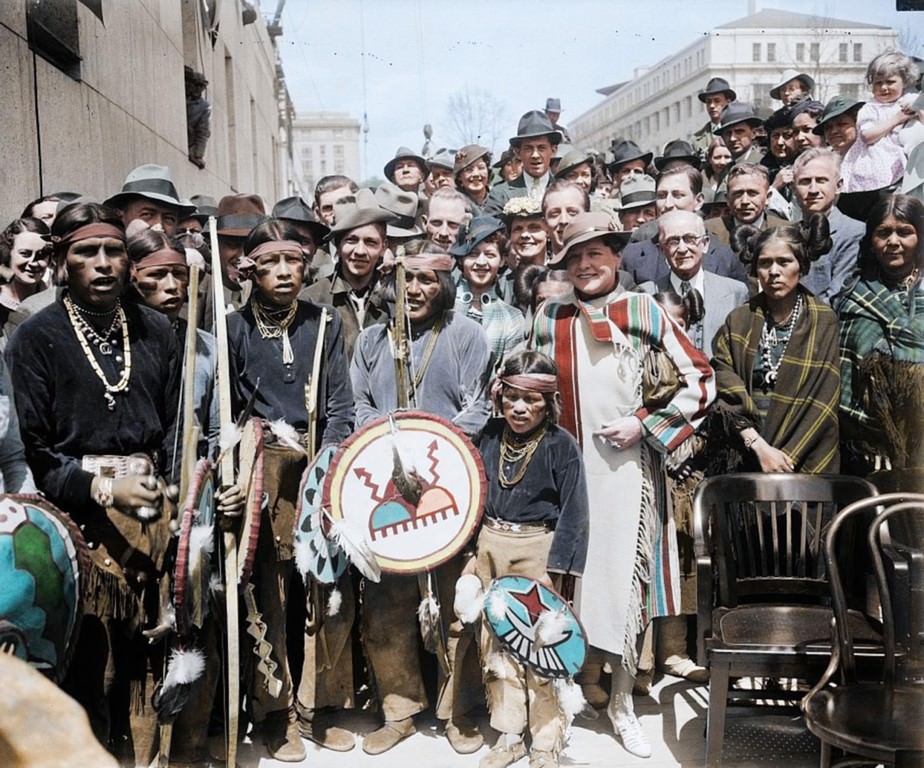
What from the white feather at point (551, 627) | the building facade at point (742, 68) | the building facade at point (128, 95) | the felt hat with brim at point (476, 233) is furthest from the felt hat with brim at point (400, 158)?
the white feather at point (551, 627)

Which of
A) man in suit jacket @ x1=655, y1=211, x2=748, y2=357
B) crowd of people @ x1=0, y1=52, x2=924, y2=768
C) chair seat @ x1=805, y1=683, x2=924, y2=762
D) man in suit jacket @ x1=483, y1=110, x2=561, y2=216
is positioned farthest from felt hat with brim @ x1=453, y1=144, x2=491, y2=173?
chair seat @ x1=805, y1=683, x2=924, y2=762

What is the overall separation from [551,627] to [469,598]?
1.04 ft

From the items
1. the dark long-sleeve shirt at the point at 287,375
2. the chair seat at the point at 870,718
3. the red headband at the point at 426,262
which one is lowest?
the chair seat at the point at 870,718

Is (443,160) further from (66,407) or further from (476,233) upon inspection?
(66,407)

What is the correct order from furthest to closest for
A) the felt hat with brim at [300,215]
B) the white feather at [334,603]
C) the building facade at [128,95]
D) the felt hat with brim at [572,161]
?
the felt hat with brim at [572,161] < the felt hat with brim at [300,215] < the white feather at [334,603] < the building facade at [128,95]

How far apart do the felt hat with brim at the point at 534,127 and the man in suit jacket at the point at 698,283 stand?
0.65 metres

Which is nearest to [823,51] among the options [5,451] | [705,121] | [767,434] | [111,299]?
[705,121]

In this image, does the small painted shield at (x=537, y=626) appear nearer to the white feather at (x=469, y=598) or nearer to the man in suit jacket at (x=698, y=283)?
the white feather at (x=469, y=598)

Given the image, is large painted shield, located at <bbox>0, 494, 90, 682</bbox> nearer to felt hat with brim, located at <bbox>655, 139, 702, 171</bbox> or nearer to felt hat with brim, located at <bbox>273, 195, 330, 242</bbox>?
felt hat with brim, located at <bbox>273, 195, 330, 242</bbox>

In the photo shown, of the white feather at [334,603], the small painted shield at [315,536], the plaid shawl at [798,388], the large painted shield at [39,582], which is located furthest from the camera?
the plaid shawl at [798,388]

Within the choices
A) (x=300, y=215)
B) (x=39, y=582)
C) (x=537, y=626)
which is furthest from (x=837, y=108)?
(x=39, y=582)

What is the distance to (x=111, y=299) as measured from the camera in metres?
3.41

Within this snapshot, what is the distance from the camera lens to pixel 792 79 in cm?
443

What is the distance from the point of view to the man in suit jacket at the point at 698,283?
13.8ft
